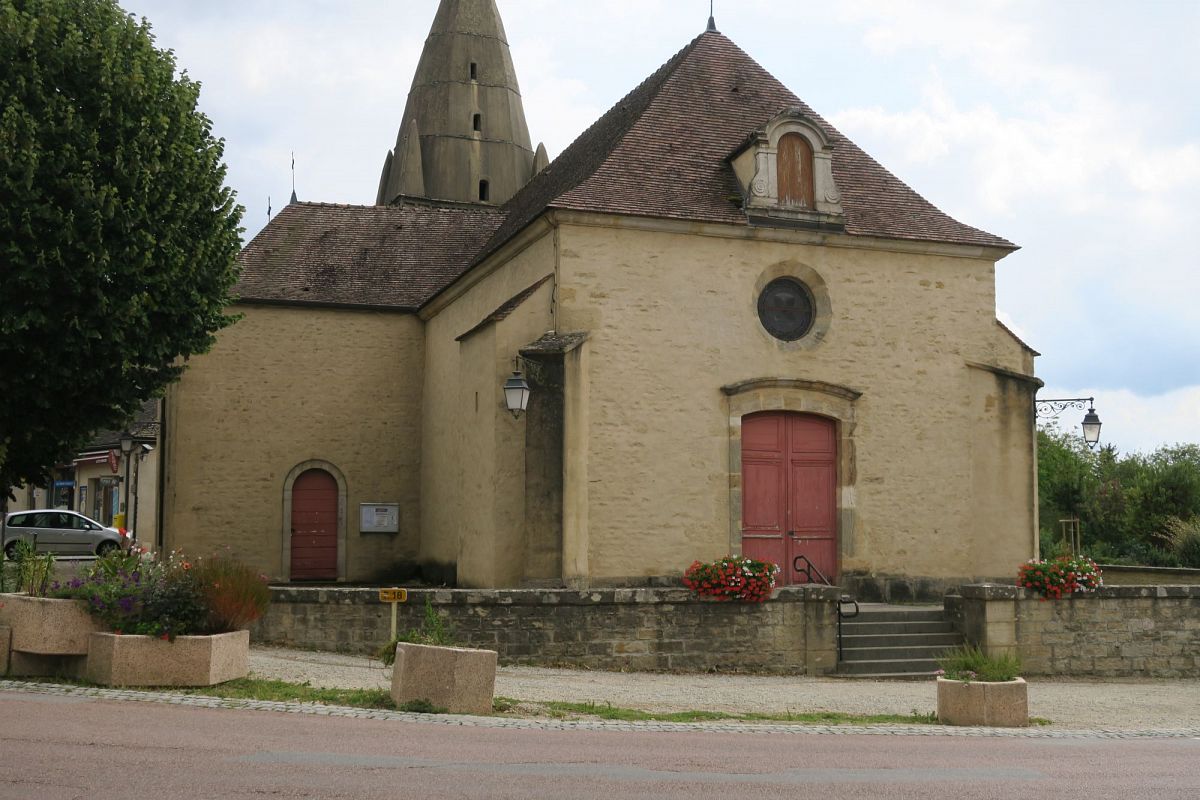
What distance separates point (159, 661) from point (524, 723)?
3264 mm

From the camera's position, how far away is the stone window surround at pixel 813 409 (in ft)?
58.0

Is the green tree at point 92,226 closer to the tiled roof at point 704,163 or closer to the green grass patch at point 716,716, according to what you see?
the tiled roof at point 704,163

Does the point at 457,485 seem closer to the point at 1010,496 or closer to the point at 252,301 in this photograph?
the point at 252,301

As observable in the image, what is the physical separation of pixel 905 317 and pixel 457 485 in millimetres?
7763

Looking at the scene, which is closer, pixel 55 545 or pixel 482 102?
pixel 55 545

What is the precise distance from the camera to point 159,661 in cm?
1027

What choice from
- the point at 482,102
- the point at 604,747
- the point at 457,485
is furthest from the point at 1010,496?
the point at 482,102

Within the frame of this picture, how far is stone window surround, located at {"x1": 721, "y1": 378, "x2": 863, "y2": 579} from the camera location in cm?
1769

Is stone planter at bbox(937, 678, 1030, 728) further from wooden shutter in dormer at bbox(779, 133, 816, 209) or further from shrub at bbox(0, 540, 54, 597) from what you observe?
wooden shutter in dormer at bbox(779, 133, 816, 209)

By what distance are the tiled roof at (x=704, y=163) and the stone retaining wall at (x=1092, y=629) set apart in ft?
20.6

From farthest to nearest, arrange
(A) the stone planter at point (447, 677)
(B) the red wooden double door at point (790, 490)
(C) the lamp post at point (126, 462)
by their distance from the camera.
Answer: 1. (C) the lamp post at point (126, 462)
2. (B) the red wooden double door at point (790, 490)
3. (A) the stone planter at point (447, 677)

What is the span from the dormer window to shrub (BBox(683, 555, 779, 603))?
6.30m

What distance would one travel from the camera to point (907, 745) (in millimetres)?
9180

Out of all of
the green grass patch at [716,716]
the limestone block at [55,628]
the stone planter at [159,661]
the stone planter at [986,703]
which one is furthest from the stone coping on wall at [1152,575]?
the limestone block at [55,628]
